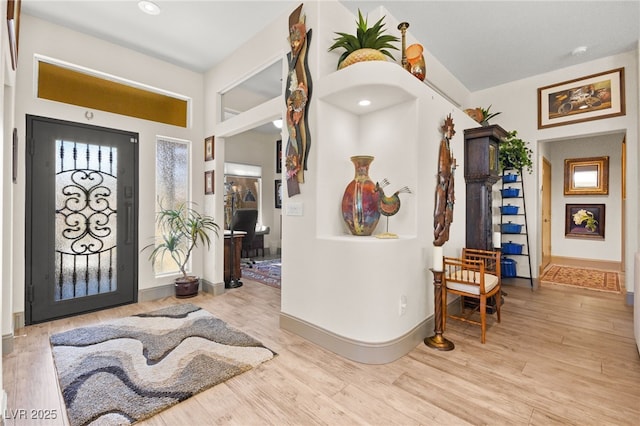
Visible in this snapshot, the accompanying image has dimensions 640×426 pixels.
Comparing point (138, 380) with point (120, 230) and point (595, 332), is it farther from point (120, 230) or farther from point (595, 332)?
point (595, 332)

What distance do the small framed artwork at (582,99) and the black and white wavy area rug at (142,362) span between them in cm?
495

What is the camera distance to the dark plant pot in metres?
3.72

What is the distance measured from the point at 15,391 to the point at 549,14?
5.51 meters

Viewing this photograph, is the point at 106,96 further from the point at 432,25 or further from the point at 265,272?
the point at 432,25

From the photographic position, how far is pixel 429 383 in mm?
1907

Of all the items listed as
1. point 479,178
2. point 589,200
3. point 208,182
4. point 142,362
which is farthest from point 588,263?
point 142,362

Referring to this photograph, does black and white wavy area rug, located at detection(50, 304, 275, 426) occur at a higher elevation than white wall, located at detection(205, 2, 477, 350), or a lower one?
lower

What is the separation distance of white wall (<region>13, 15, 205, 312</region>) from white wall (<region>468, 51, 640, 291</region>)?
4.59m

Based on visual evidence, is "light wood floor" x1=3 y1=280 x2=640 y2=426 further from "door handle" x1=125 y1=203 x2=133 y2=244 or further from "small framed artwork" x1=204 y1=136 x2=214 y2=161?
"small framed artwork" x1=204 y1=136 x2=214 y2=161

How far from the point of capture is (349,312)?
7.36ft

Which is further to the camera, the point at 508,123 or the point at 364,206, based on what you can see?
the point at 508,123

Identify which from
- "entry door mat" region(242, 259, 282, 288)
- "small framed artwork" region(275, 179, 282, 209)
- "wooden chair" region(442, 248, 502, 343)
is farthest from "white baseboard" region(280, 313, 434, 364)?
"small framed artwork" region(275, 179, 282, 209)

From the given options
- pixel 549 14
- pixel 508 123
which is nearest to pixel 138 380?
pixel 549 14

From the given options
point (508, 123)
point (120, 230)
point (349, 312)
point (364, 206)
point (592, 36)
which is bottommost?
point (349, 312)
